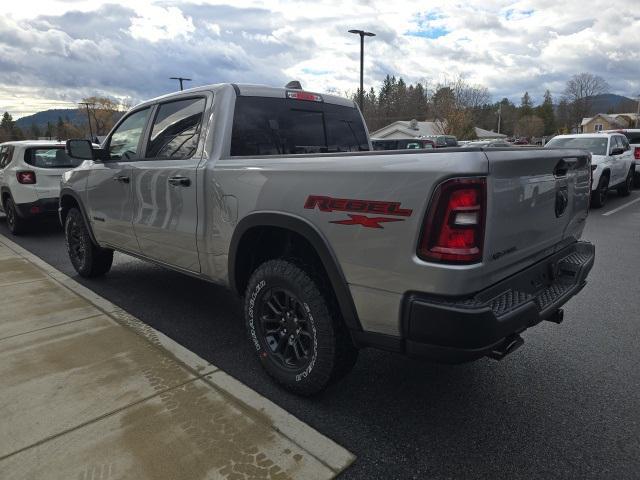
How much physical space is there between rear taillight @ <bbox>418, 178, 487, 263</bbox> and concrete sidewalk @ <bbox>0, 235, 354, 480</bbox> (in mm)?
1147

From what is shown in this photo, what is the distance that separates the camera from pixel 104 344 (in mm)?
3646

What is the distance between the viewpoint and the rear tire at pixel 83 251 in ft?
17.3

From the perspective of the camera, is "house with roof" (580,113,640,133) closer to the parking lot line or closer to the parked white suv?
the parking lot line

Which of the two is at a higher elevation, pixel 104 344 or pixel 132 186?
pixel 132 186

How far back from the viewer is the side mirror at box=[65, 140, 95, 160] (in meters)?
4.48

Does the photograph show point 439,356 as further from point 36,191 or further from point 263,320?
point 36,191

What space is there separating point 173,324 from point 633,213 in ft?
34.0

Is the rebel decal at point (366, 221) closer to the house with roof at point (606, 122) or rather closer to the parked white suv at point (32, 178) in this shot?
the parked white suv at point (32, 178)

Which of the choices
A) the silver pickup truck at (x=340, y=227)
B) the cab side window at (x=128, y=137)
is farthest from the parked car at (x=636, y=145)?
the cab side window at (x=128, y=137)

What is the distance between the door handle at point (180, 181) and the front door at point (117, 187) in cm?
75

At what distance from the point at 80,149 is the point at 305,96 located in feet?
7.45

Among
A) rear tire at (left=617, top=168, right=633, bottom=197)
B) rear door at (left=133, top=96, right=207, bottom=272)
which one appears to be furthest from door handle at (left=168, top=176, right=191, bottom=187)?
rear tire at (left=617, top=168, right=633, bottom=197)

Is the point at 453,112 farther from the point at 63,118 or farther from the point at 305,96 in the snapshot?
the point at 63,118

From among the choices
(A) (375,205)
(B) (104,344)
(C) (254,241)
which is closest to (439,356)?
(A) (375,205)
